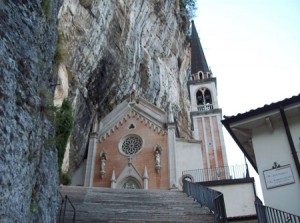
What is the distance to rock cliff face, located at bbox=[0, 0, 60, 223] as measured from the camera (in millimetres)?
5414

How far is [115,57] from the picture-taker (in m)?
22.0

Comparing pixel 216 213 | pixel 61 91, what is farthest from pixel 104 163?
pixel 216 213

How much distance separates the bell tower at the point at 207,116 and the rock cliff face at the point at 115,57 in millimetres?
2033

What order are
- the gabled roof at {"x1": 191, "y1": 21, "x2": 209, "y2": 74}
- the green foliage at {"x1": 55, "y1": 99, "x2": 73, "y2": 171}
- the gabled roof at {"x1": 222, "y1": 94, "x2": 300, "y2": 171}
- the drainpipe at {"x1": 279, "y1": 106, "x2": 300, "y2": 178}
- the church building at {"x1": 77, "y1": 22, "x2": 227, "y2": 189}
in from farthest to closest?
the gabled roof at {"x1": 191, "y1": 21, "x2": 209, "y2": 74} → the church building at {"x1": 77, "y1": 22, "x2": 227, "y2": 189} → the green foliage at {"x1": 55, "y1": 99, "x2": 73, "y2": 171} → the gabled roof at {"x1": 222, "y1": 94, "x2": 300, "y2": 171} → the drainpipe at {"x1": 279, "y1": 106, "x2": 300, "y2": 178}

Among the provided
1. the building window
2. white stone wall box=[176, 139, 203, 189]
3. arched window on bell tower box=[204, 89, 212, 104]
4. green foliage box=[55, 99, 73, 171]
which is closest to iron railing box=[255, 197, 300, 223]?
green foliage box=[55, 99, 73, 171]

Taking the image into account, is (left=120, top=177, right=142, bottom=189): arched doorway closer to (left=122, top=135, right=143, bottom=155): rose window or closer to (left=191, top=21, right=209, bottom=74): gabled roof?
(left=122, top=135, right=143, bottom=155): rose window

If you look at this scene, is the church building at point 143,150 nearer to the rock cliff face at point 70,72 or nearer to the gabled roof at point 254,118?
the rock cliff face at point 70,72

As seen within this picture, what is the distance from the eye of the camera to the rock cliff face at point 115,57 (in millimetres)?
17938

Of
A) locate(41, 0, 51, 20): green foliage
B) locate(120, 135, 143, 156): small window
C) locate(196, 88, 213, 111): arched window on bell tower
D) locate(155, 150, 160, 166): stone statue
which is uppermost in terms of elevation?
locate(196, 88, 213, 111): arched window on bell tower

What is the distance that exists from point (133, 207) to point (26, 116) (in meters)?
6.11

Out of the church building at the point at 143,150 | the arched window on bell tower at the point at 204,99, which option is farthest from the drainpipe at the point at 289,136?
the arched window on bell tower at the point at 204,99

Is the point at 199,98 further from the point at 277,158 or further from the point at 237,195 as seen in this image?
the point at 277,158

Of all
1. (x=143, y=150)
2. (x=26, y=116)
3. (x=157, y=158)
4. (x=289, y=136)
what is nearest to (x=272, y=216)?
(x=289, y=136)

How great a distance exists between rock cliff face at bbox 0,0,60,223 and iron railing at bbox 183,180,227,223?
4.86 meters
